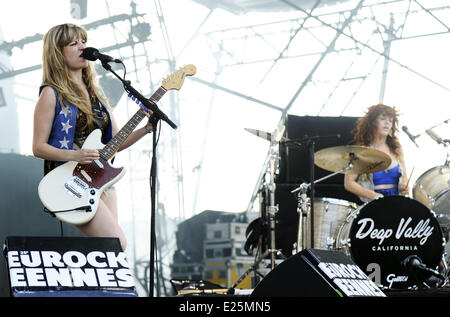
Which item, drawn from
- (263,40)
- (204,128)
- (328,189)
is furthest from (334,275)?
(263,40)

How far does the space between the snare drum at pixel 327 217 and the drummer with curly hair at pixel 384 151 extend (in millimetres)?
230

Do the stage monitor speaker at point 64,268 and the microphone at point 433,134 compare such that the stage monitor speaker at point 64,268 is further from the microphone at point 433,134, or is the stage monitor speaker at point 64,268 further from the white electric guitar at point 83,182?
the microphone at point 433,134

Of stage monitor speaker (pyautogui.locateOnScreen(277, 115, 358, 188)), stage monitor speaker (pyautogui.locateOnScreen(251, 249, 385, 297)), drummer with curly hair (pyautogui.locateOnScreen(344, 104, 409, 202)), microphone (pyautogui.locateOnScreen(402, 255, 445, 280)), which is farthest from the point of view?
stage monitor speaker (pyautogui.locateOnScreen(277, 115, 358, 188))

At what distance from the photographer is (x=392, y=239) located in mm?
4539

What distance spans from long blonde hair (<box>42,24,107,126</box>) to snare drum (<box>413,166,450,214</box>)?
110 inches

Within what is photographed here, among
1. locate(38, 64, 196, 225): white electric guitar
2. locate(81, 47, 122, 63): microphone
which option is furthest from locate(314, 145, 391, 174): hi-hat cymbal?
locate(81, 47, 122, 63): microphone

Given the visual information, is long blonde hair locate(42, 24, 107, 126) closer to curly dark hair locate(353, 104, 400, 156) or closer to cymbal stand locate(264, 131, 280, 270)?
cymbal stand locate(264, 131, 280, 270)

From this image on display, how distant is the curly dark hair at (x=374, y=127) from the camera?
5578 millimetres

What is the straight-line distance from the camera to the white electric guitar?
338 cm

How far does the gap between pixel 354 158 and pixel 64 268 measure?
310cm

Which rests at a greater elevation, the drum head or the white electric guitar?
the white electric guitar

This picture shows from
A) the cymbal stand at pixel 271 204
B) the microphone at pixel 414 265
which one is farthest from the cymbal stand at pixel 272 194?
the microphone at pixel 414 265

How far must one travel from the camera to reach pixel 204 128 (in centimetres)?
676
